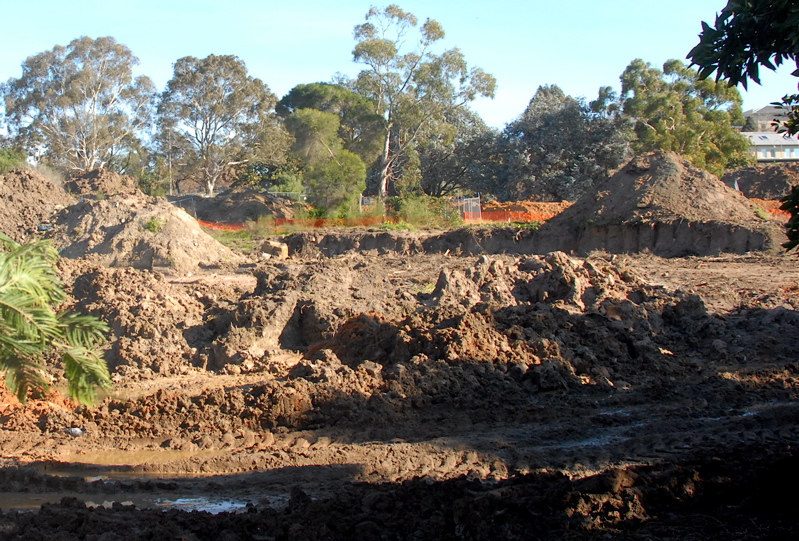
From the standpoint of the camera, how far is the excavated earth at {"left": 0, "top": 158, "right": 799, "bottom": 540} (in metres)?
4.89

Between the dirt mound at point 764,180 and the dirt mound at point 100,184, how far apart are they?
26.9 metres

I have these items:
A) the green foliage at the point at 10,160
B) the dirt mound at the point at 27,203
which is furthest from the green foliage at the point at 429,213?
the green foliage at the point at 10,160

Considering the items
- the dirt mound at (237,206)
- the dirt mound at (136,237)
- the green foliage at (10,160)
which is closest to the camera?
the dirt mound at (136,237)

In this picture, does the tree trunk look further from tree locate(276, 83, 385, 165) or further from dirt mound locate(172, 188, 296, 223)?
dirt mound locate(172, 188, 296, 223)

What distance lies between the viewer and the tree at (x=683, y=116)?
37.4 metres

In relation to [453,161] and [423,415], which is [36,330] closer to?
[423,415]

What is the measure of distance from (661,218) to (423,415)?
619 inches

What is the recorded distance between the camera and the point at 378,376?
8.73 meters

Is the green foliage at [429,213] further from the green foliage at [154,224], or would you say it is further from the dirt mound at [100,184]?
the green foliage at [154,224]

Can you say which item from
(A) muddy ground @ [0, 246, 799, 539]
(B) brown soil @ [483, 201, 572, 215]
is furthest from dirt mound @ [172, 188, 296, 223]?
(A) muddy ground @ [0, 246, 799, 539]

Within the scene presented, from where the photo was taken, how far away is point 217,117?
148ft

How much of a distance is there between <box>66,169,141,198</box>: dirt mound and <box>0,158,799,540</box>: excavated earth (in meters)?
18.4

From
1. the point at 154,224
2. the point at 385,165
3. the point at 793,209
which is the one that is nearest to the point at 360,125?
the point at 385,165

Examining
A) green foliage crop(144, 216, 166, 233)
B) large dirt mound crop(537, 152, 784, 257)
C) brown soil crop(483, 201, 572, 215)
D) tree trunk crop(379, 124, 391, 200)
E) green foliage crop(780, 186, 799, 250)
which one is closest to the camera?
green foliage crop(780, 186, 799, 250)
